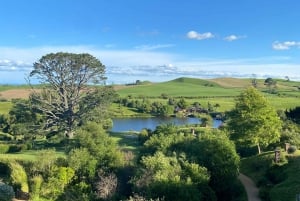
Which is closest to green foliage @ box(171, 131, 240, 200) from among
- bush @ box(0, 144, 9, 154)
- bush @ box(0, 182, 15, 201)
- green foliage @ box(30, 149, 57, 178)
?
Answer: green foliage @ box(30, 149, 57, 178)

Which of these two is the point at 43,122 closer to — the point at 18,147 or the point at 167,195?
the point at 18,147

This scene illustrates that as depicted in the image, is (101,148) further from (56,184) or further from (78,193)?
(56,184)

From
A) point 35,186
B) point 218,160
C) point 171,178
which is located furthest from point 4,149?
point 171,178

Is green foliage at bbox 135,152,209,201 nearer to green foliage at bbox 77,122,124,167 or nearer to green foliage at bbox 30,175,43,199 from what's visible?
green foliage at bbox 77,122,124,167

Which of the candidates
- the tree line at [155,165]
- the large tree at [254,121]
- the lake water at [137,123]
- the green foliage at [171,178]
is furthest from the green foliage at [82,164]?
the lake water at [137,123]

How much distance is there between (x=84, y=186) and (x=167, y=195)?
1088 cm

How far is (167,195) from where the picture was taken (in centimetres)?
2802

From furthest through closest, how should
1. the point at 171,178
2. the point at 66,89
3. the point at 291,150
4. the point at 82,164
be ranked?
the point at 66,89 < the point at 291,150 < the point at 82,164 < the point at 171,178

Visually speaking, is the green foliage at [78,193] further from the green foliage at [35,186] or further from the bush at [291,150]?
the bush at [291,150]

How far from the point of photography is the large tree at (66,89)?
216ft

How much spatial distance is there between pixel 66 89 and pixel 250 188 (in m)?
40.7

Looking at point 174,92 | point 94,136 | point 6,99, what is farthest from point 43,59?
point 174,92

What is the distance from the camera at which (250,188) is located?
35062 millimetres

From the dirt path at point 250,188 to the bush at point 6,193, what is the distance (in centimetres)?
1986
